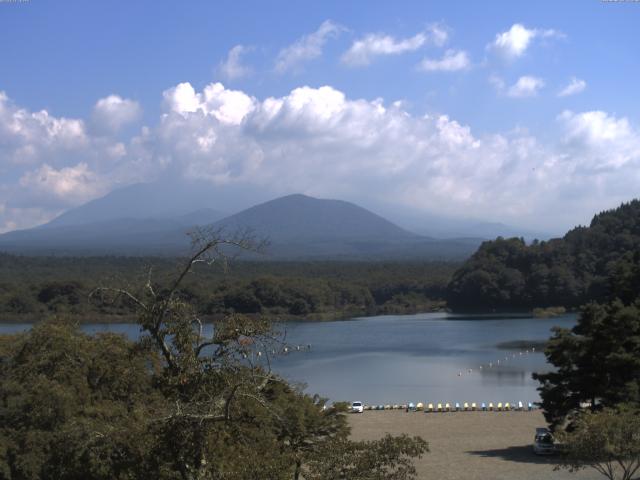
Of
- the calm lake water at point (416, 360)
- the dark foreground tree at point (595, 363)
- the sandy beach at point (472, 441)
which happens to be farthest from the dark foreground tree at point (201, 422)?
the calm lake water at point (416, 360)

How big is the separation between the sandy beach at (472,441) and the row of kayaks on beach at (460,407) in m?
0.54

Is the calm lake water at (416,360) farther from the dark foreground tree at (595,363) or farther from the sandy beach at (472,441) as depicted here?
the dark foreground tree at (595,363)

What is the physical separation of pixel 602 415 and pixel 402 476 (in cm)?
544

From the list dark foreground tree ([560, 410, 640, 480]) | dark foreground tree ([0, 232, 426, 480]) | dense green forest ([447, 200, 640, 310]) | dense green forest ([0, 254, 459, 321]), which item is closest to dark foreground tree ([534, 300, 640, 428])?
dark foreground tree ([560, 410, 640, 480])

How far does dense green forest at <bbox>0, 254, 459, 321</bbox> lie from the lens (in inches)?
2062

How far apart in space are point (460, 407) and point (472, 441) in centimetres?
535

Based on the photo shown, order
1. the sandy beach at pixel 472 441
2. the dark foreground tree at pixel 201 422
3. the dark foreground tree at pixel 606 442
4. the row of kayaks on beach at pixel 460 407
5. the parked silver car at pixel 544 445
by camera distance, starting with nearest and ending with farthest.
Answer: the dark foreground tree at pixel 201 422 < the dark foreground tree at pixel 606 442 < the sandy beach at pixel 472 441 < the parked silver car at pixel 544 445 < the row of kayaks on beach at pixel 460 407

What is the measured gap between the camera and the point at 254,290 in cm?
5600

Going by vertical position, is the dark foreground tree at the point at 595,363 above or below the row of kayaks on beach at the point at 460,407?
above

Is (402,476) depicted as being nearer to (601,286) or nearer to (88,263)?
(601,286)

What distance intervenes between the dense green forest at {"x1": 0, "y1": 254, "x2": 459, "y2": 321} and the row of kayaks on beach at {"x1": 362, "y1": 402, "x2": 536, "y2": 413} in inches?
812

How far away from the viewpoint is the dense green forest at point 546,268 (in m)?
58.4

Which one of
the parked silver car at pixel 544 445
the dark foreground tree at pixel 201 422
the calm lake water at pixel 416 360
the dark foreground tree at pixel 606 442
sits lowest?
the calm lake water at pixel 416 360

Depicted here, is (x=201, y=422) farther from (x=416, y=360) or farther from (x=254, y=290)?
(x=254, y=290)
